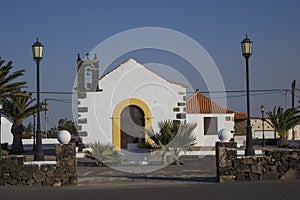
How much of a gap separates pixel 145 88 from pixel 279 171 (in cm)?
1361

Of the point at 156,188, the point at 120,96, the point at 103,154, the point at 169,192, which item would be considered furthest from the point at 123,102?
the point at 169,192

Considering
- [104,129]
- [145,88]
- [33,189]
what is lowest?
[33,189]

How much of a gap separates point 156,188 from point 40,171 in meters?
3.71

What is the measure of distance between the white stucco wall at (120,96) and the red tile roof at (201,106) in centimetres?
618

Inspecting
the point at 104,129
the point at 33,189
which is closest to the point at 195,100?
the point at 104,129

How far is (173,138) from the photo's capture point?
22.0 metres

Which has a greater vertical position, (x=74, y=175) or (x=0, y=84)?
(x=0, y=84)

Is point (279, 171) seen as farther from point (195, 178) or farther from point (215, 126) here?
point (215, 126)

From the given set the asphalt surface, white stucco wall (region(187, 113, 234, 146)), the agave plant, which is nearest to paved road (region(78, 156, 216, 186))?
the asphalt surface

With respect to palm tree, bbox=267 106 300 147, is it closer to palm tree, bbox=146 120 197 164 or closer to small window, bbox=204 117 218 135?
small window, bbox=204 117 218 135

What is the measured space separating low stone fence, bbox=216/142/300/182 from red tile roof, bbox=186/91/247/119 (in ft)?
60.8

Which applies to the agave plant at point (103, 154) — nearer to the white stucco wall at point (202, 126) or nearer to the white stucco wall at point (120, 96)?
the white stucco wall at point (120, 96)

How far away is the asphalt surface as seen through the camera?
42.4 ft

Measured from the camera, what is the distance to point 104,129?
28594 mm
